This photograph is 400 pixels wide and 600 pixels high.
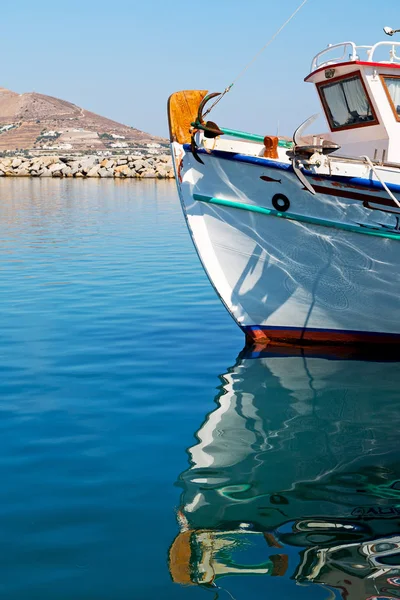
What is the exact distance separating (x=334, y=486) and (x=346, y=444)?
96cm

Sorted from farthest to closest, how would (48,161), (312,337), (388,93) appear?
1. (48,161)
2. (312,337)
3. (388,93)

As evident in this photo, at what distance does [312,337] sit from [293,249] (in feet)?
4.34

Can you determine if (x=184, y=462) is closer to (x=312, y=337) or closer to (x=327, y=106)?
(x=312, y=337)

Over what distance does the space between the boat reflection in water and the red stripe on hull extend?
94 centimetres

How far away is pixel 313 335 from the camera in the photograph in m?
9.37

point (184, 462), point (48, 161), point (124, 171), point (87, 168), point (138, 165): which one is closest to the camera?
point (184, 462)

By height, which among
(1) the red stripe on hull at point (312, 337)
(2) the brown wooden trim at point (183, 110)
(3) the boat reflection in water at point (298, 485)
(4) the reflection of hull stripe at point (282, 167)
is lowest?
(3) the boat reflection in water at point (298, 485)

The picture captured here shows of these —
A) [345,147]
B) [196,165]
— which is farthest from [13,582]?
[345,147]

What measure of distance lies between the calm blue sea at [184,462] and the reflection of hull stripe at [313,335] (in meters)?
0.33

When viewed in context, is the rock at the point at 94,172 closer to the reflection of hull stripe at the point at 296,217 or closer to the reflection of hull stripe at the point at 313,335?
the reflection of hull stripe at the point at 313,335

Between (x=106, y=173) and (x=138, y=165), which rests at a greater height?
(x=138, y=165)

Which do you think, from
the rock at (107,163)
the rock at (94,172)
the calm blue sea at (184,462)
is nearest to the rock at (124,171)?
the rock at (94,172)

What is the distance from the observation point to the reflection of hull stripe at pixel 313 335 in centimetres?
920

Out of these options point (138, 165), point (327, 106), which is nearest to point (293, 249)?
point (327, 106)
